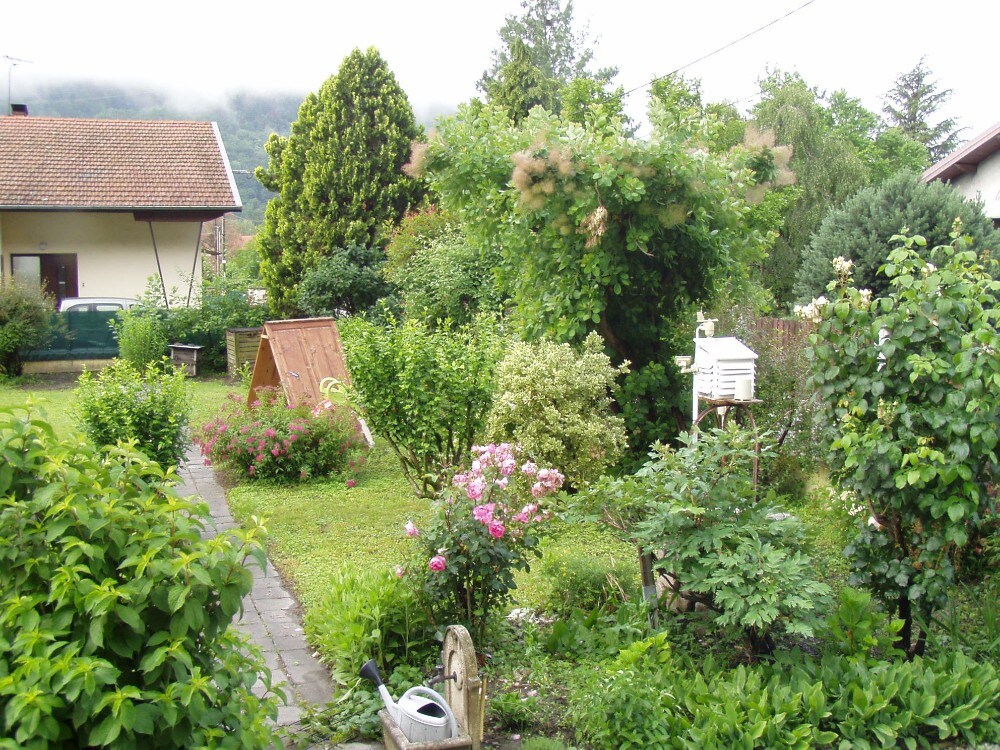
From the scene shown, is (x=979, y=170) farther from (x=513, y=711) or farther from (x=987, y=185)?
(x=513, y=711)

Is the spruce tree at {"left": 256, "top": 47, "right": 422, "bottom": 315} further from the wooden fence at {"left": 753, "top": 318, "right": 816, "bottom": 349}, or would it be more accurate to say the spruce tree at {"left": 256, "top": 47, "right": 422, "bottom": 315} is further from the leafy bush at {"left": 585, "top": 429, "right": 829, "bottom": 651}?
the leafy bush at {"left": 585, "top": 429, "right": 829, "bottom": 651}

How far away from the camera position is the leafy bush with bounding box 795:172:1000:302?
47.6 ft

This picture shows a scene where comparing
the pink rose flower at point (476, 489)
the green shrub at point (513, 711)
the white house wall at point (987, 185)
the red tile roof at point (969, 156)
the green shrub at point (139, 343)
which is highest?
the red tile roof at point (969, 156)

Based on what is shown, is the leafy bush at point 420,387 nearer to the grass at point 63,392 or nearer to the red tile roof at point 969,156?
the grass at point 63,392

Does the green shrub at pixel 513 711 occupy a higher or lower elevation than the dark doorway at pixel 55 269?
lower

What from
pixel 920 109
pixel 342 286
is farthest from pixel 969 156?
pixel 920 109

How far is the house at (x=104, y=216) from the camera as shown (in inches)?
829

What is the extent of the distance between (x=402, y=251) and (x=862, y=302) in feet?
39.7

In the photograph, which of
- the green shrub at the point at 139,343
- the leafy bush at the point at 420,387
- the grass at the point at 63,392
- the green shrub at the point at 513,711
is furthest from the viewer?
the green shrub at the point at 139,343

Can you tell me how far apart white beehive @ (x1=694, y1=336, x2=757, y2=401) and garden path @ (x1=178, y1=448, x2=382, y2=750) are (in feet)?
11.2

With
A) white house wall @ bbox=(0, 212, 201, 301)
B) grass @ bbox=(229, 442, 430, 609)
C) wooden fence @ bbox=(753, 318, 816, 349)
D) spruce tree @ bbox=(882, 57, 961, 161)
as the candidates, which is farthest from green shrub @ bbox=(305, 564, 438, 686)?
spruce tree @ bbox=(882, 57, 961, 161)

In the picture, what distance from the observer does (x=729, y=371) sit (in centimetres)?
659

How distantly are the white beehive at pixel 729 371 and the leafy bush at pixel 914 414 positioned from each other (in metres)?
1.85

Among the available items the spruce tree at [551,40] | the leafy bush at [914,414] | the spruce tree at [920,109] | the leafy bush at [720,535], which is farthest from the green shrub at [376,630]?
the spruce tree at [920,109]
